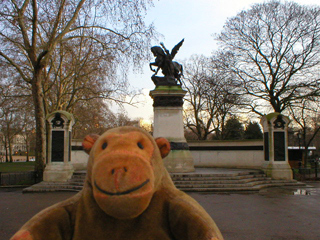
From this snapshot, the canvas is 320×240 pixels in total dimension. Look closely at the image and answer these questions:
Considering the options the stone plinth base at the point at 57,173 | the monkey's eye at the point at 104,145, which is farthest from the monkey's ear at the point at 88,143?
the stone plinth base at the point at 57,173

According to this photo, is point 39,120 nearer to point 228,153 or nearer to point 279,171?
point 228,153

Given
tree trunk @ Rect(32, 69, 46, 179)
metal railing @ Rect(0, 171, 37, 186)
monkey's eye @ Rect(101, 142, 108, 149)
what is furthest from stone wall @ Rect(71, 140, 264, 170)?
monkey's eye @ Rect(101, 142, 108, 149)

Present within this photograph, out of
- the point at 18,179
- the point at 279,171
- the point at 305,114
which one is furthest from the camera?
the point at 305,114

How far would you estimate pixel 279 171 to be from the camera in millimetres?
15648

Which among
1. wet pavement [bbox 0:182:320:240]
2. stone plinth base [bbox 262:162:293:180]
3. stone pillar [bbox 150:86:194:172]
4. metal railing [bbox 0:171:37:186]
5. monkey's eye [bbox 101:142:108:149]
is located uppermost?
stone pillar [bbox 150:86:194:172]

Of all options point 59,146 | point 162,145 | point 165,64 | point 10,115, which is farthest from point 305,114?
point 10,115

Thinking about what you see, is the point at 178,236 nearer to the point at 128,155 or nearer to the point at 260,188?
the point at 128,155

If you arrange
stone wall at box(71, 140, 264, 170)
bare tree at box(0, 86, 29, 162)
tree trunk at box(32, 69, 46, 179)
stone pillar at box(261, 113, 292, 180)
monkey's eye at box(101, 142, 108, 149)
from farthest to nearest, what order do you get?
bare tree at box(0, 86, 29, 162), stone wall at box(71, 140, 264, 170), tree trunk at box(32, 69, 46, 179), stone pillar at box(261, 113, 292, 180), monkey's eye at box(101, 142, 108, 149)

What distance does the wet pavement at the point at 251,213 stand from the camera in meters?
6.32

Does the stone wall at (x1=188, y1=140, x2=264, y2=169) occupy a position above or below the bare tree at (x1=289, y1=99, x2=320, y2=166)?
below

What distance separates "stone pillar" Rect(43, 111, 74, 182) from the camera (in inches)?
567

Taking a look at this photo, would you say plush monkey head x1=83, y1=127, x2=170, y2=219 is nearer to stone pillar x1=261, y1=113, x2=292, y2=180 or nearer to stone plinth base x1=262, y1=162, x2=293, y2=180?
stone plinth base x1=262, y1=162, x2=293, y2=180

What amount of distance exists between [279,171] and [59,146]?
10.7m

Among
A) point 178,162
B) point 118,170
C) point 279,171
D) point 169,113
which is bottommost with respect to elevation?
point 279,171
